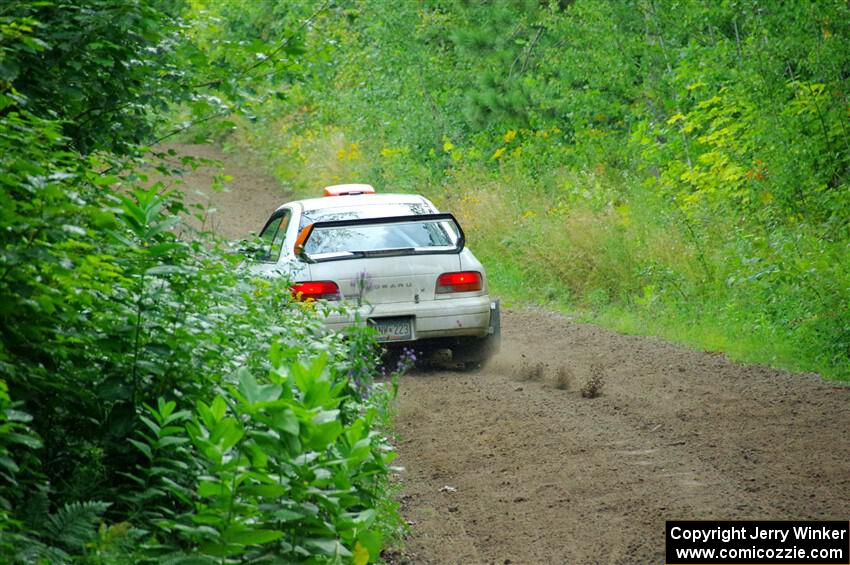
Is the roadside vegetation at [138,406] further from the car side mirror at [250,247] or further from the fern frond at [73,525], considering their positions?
the car side mirror at [250,247]

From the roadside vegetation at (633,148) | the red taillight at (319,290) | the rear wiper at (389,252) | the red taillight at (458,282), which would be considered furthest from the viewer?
the roadside vegetation at (633,148)

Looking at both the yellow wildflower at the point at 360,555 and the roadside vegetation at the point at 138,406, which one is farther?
the yellow wildflower at the point at 360,555

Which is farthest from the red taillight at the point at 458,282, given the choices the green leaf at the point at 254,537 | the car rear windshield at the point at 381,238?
the green leaf at the point at 254,537

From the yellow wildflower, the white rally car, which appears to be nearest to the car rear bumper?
the white rally car

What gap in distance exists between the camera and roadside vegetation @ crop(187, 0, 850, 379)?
12859 mm

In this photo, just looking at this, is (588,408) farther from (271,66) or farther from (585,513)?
(271,66)

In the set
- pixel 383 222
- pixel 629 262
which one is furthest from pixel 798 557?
pixel 629 262

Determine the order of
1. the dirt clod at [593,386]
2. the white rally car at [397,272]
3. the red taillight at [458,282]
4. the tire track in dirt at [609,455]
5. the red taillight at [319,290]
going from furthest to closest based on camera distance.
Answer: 1. the red taillight at [458,282]
2. the white rally car at [397,272]
3. the red taillight at [319,290]
4. the dirt clod at [593,386]
5. the tire track in dirt at [609,455]

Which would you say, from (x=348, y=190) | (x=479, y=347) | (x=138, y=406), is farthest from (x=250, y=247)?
(x=348, y=190)

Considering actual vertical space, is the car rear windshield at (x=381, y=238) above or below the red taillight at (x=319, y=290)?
above

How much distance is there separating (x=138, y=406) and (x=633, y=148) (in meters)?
16.7

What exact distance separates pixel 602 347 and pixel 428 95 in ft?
48.8

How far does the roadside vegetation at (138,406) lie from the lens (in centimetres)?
463

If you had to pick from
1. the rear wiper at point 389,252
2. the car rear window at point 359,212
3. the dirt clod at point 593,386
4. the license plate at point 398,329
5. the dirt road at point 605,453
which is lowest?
the dirt road at point 605,453
